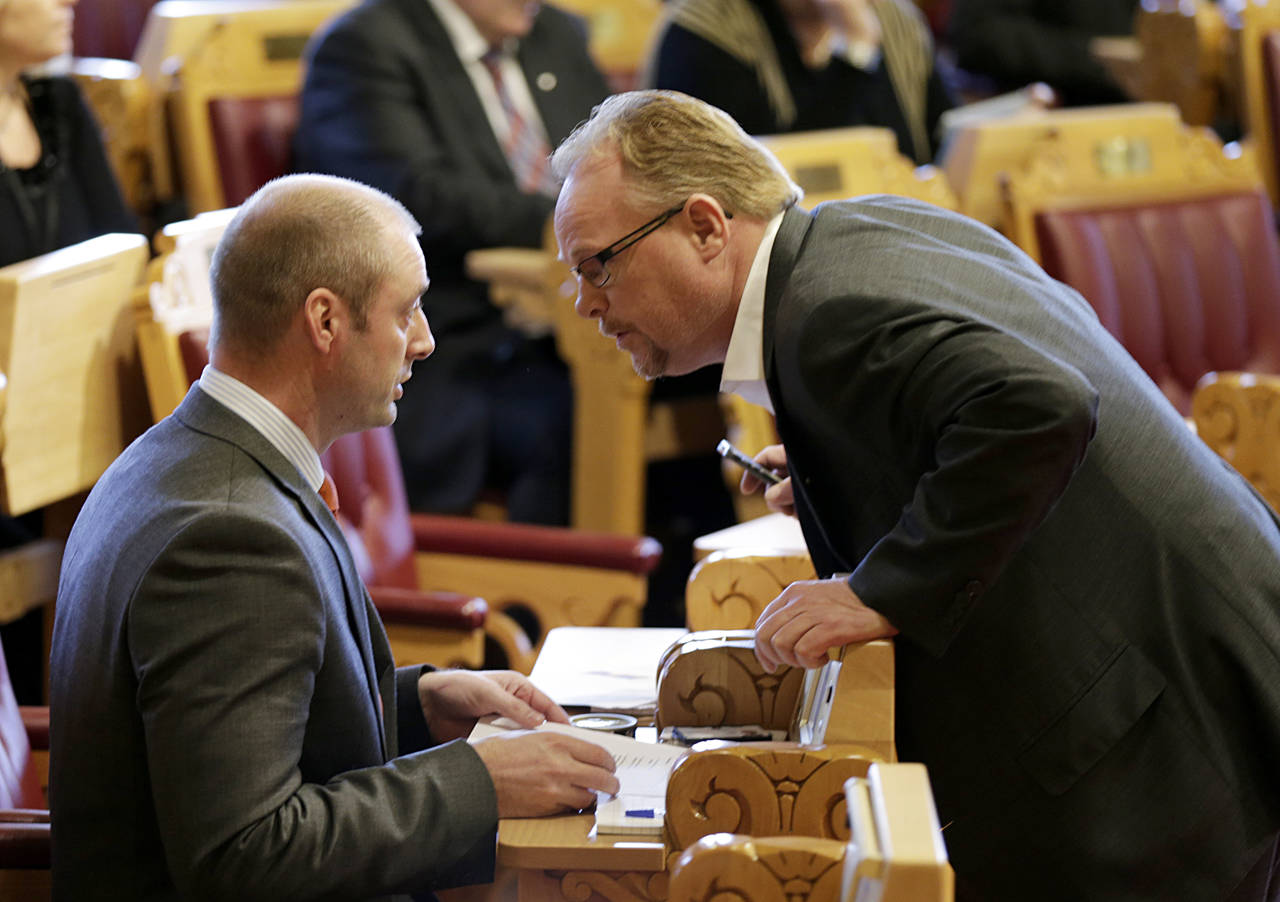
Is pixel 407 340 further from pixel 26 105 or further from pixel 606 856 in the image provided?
pixel 26 105

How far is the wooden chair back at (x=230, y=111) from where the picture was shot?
3562mm

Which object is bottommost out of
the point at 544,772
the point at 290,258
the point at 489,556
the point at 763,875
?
the point at 489,556

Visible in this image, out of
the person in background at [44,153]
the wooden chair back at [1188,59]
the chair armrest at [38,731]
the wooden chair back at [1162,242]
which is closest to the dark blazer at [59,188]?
the person in background at [44,153]

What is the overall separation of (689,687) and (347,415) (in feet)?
1.40

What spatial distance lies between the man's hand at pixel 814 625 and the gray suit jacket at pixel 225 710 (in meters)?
0.28

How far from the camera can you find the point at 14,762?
179 centimetres

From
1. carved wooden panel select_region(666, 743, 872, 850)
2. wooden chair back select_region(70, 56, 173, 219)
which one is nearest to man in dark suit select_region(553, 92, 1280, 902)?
carved wooden panel select_region(666, 743, 872, 850)

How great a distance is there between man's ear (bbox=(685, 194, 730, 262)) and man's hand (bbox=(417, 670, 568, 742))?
46 centimetres

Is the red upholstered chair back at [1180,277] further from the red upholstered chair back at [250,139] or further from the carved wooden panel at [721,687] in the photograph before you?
the carved wooden panel at [721,687]

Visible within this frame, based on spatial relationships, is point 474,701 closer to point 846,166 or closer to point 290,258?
point 290,258

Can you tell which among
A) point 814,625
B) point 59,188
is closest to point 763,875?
point 814,625


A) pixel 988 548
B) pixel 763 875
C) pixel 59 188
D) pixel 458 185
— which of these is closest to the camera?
pixel 763 875

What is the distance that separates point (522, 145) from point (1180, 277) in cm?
148

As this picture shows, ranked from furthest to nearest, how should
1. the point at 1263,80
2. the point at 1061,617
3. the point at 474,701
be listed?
the point at 1263,80, the point at 474,701, the point at 1061,617
